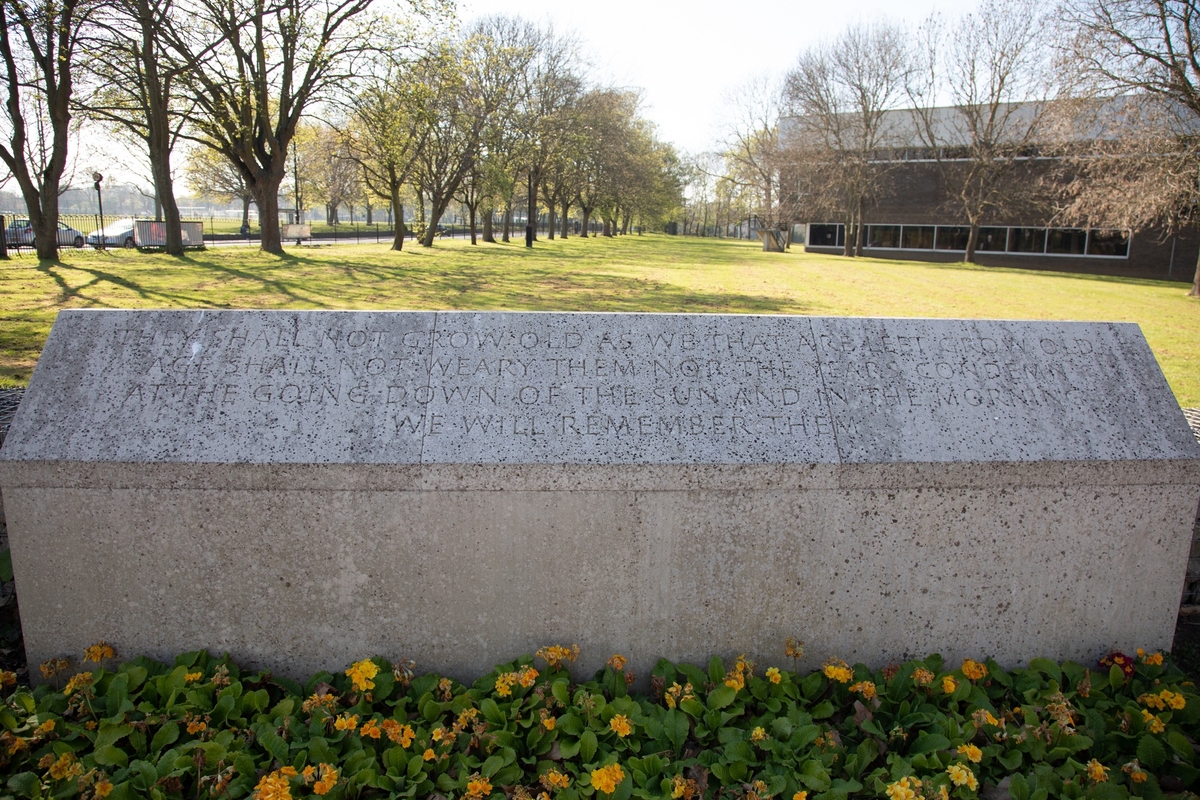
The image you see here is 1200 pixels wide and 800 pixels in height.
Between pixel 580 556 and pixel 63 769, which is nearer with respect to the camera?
pixel 63 769

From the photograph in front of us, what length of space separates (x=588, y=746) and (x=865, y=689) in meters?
1.14

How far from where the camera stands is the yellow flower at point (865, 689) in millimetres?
2939

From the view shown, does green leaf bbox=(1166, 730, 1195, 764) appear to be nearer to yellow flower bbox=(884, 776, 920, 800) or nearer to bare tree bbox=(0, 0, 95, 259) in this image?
yellow flower bbox=(884, 776, 920, 800)

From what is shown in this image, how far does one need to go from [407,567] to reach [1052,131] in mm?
23575

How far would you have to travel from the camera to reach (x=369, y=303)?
10.9 meters

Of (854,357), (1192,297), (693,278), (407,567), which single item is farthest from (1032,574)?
(1192,297)

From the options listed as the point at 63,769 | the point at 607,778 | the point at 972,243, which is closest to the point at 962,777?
the point at 607,778

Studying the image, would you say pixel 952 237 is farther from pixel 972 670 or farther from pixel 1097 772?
pixel 1097 772

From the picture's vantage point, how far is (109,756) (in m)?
2.54

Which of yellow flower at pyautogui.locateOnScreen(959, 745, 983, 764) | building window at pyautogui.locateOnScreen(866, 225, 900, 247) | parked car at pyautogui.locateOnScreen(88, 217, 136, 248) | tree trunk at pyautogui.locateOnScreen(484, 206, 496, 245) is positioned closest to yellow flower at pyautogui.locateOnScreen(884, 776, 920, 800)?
yellow flower at pyautogui.locateOnScreen(959, 745, 983, 764)

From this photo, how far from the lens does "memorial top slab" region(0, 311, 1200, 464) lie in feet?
9.62

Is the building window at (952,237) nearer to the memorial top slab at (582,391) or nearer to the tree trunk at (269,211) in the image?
the tree trunk at (269,211)

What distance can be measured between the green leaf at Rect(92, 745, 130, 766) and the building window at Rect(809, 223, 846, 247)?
1880 inches

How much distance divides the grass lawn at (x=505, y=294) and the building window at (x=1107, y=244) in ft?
44.6
